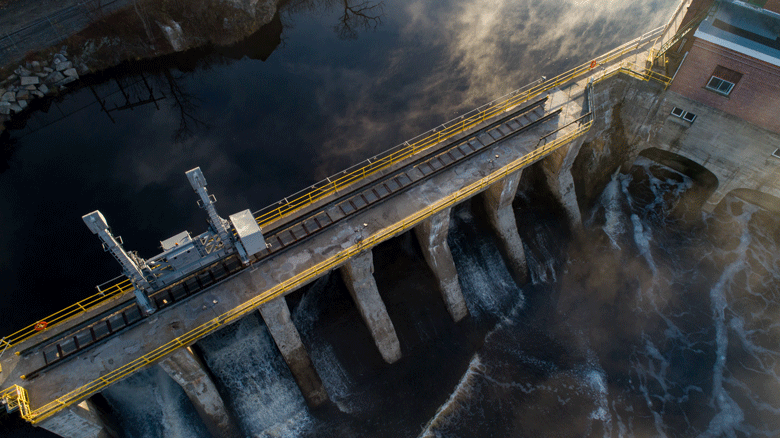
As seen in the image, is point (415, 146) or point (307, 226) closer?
point (307, 226)

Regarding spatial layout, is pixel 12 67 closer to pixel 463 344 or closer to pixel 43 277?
pixel 43 277

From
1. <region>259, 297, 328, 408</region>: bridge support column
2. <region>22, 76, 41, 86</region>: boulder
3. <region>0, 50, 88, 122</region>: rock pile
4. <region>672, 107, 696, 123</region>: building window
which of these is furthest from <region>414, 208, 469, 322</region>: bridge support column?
<region>22, 76, 41, 86</region>: boulder

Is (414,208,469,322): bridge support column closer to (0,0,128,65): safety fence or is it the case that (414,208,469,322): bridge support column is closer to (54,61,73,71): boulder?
(54,61,73,71): boulder

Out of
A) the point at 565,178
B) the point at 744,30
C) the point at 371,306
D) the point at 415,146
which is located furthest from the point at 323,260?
the point at 744,30

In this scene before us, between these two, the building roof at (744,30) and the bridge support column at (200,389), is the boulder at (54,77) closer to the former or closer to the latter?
the bridge support column at (200,389)

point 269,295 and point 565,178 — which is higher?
point 269,295

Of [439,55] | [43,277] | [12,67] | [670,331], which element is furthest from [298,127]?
[670,331]

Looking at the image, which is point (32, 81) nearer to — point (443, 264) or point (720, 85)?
point (443, 264)
